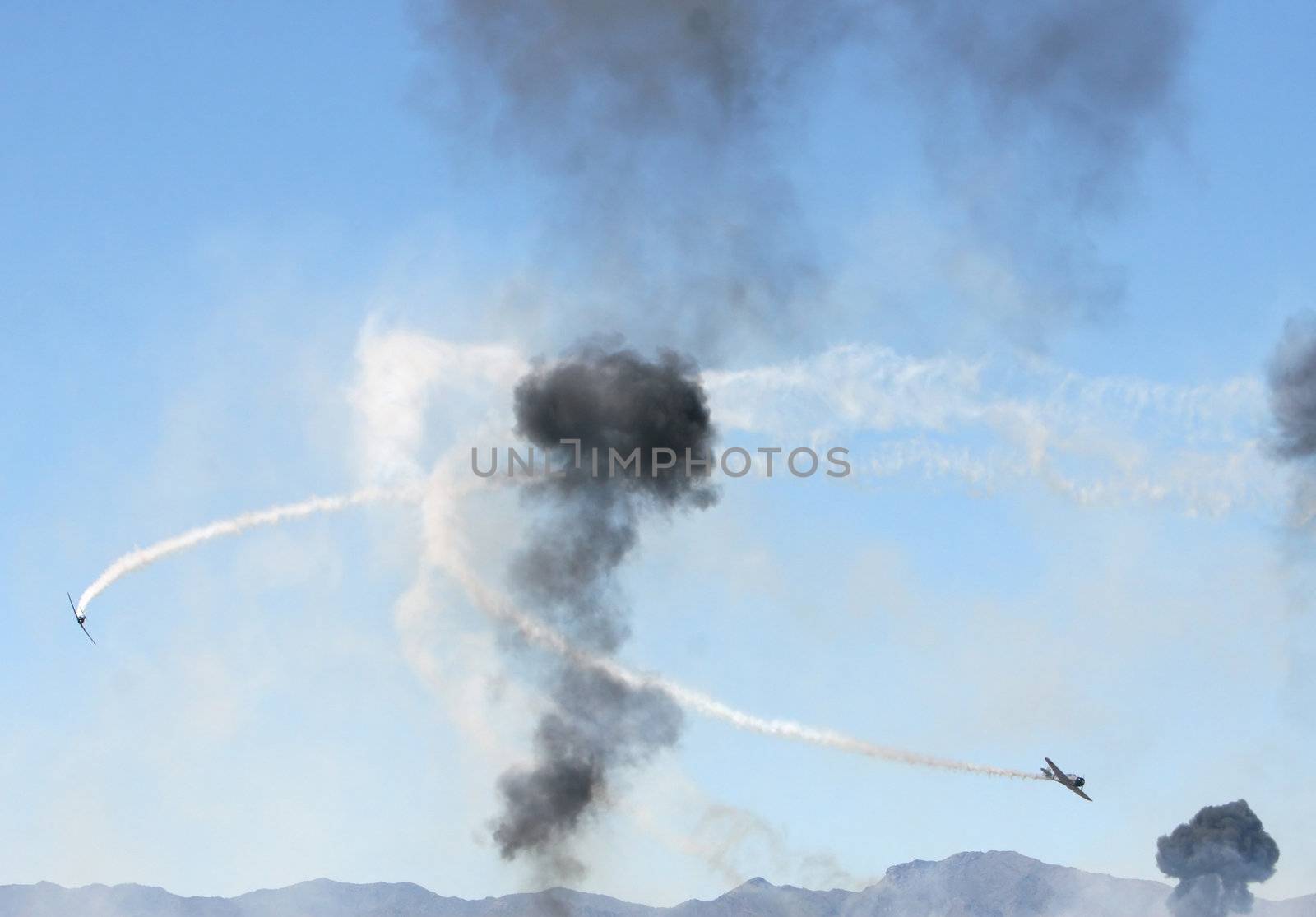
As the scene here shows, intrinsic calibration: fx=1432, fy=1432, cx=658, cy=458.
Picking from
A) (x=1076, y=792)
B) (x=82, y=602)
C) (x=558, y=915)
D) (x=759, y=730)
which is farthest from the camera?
(x=558, y=915)

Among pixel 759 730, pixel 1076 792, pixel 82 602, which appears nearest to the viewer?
pixel 82 602

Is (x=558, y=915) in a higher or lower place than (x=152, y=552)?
lower

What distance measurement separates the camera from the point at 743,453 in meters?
116

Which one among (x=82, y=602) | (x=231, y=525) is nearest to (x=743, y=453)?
(x=231, y=525)

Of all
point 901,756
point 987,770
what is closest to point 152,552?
point 901,756

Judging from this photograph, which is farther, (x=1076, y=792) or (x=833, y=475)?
(x=1076, y=792)

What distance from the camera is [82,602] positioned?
10688 centimetres

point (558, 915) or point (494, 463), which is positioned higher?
point (494, 463)

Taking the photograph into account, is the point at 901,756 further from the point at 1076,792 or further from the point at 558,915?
the point at 558,915

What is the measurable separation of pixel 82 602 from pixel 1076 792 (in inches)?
3277

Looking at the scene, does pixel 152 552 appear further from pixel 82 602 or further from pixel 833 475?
pixel 833 475

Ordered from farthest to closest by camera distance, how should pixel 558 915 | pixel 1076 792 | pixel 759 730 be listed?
pixel 558 915 → pixel 1076 792 → pixel 759 730

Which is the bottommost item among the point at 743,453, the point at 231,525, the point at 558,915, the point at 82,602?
the point at 558,915

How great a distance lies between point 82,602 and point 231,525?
12.2 m
